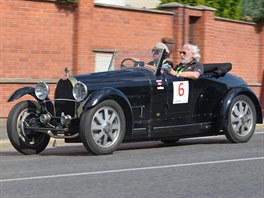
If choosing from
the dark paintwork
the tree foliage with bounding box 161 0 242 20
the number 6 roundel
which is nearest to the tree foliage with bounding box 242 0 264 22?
the tree foliage with bounding box 161 0 242 20

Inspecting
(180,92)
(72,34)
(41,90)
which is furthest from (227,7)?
(41,90)

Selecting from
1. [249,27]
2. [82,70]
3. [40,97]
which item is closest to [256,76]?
[249,27]

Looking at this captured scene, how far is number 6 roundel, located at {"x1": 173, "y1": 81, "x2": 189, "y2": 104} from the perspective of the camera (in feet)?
40.1

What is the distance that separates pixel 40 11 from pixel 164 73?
22.4 feet

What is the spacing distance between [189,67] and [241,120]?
131 centimetres

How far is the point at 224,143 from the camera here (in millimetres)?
13508

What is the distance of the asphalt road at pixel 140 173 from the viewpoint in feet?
28.3

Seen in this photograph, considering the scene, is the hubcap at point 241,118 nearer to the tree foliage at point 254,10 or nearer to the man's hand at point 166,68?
the man's hand at point 166,68

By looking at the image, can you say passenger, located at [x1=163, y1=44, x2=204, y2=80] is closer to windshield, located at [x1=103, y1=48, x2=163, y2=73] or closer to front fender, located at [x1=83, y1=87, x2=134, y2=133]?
windshield, located at [x1=103, y1=48, x2=163, y2=73]

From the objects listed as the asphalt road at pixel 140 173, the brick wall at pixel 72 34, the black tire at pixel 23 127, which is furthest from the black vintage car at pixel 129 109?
the brick wall at pixel 72 34

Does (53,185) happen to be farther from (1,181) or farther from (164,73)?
(164,73)

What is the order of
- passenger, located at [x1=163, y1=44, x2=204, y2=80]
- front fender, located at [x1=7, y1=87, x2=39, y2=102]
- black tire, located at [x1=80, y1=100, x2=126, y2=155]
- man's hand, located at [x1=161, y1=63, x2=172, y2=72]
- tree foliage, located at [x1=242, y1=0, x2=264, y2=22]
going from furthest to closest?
tree foliage, located at [x1=242, y1=0, x2=264, y2=22] → passenger, located at [x1=163, y1=44, x2=204, y2=80] → man's hand, located at [x1=161, y1=63, x2=172, y2=72] → front fender, located at [x1=7, y1=87, x2=39, y2=102] → black tire, located at [x1=80, y1=100, x2=126, y2=155]

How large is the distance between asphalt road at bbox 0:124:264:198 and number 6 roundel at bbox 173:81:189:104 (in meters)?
0.79

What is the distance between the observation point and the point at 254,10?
24969mm
